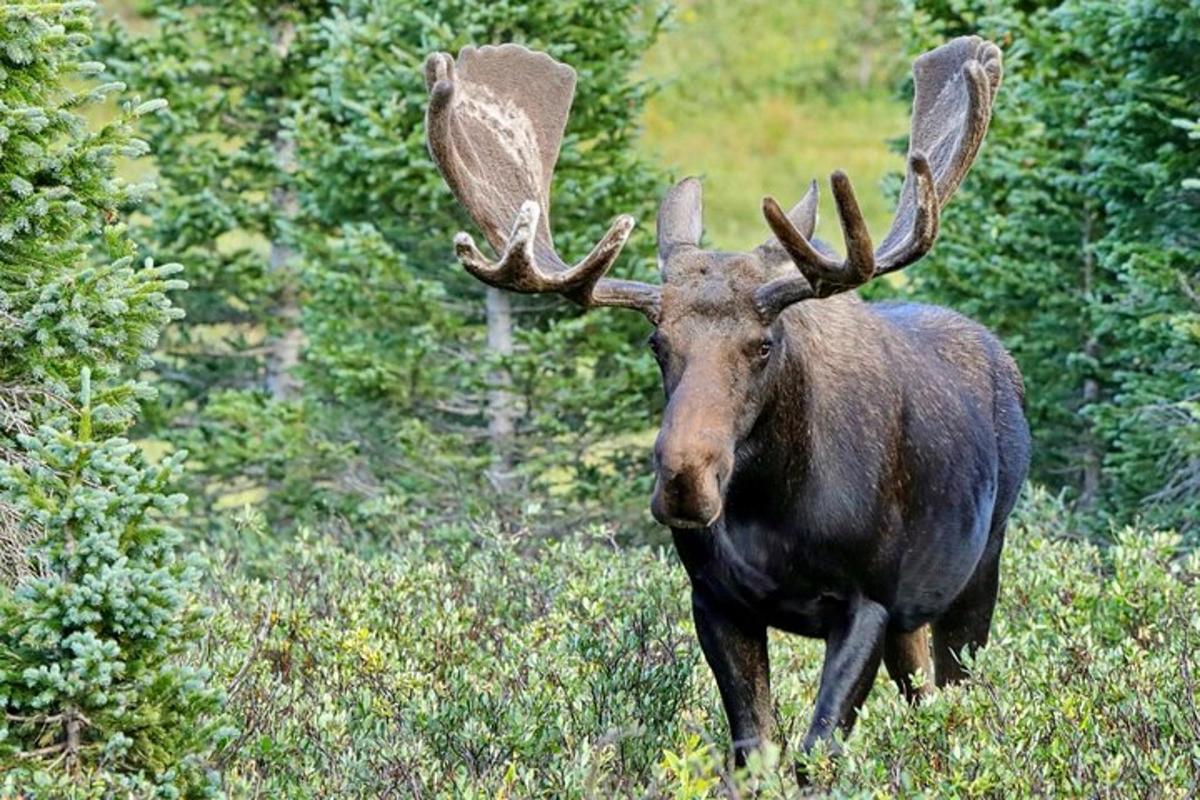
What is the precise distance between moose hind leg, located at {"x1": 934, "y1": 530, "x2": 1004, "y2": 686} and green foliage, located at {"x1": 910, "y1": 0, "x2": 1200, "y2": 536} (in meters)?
3.18

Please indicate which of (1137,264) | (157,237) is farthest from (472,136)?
(157,237)

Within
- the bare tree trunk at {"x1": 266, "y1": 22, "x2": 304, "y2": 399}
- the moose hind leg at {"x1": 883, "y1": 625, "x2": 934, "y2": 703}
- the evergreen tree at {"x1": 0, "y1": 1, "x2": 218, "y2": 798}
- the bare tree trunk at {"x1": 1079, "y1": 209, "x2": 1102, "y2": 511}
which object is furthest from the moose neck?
the bare tree trunk at {"x1": 266, "y1": 22, "x2": 304, "y2": 399}

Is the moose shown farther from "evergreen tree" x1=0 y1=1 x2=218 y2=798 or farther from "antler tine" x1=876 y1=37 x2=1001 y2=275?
"evergreen tree" x1=0 y1=1 x2=218 y2=798

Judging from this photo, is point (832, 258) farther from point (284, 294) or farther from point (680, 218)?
point (284, 294)

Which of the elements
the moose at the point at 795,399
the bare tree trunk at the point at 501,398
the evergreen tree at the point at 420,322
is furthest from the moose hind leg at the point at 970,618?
the bare tree trunk at the point at 501,398

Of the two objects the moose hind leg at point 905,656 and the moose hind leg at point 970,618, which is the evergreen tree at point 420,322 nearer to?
the moose hind leg at point 970,618

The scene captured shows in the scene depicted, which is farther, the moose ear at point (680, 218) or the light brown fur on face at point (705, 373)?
the moose ear at point (680, 218)

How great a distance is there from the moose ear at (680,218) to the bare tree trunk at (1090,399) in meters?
7.12

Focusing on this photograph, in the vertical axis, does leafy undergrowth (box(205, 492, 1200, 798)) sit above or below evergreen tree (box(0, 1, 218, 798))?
below

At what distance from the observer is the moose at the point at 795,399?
670 cm

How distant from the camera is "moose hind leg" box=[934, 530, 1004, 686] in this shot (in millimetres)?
8555

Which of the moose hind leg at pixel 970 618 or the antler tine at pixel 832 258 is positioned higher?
the antler tine at pixel 832 258

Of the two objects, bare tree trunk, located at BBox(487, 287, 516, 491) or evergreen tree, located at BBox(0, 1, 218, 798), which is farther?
bare tree trunk, located at BBox(487, 287, 516, 491)

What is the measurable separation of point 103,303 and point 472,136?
1.97m
